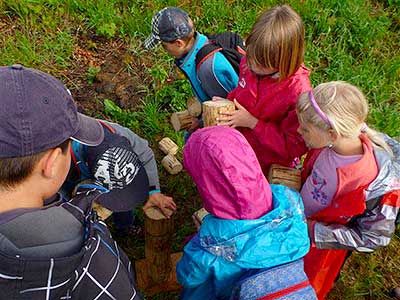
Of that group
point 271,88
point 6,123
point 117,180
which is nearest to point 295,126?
Answer: point 271,88

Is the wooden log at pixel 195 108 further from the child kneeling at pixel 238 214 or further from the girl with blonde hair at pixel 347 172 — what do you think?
the child kneeling at pixel 238 214

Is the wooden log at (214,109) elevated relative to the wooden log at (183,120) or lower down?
elevated

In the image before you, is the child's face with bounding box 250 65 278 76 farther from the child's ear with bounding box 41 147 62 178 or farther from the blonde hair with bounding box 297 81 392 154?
the child's ear with bounding box 41 147 62 178

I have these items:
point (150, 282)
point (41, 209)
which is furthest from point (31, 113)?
point (150, 282)

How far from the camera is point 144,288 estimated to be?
104 inches

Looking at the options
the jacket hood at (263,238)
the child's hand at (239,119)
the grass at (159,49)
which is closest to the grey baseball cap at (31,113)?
the jacket hood at (263,238)

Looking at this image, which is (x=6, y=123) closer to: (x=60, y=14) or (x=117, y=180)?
(x=117, y=180)

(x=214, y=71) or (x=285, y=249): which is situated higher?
(x=214, y=71)

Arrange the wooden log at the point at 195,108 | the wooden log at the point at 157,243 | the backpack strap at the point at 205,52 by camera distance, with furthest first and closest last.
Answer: the wooden log at the point at 195,108 < the backpack strap at the point at 205,52 < the wooden log at the point at 157,243

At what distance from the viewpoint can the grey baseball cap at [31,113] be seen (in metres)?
1.18

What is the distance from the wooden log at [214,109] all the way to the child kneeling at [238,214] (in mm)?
423

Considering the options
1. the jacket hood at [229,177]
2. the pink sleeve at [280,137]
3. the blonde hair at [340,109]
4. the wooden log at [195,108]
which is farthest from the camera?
the wooden log at [195,108]

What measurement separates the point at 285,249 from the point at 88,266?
2.33 feet

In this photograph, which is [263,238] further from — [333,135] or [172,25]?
[172,25]
